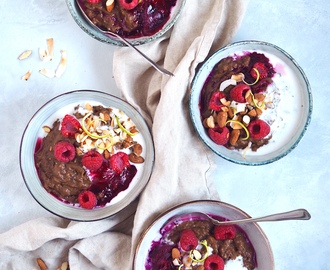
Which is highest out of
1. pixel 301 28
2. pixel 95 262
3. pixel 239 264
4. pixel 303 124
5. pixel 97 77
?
pixel 301 28

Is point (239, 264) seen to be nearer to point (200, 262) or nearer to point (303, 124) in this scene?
point (200, 262)

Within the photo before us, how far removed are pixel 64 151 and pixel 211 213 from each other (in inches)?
27.1

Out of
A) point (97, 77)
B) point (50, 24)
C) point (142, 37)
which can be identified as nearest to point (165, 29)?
point (142, 37)

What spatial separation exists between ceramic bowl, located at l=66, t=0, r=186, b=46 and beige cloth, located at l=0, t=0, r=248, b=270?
0.22 feet

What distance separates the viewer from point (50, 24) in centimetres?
245

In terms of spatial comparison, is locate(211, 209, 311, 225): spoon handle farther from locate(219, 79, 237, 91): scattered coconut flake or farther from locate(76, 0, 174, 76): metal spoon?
locate(76, 0, 174, 76): metal spoon

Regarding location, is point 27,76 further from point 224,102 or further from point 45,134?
point 224,102

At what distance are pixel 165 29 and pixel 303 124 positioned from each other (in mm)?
727

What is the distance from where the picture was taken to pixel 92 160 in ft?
6.88

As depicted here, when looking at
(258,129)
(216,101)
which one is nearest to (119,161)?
(216,101)

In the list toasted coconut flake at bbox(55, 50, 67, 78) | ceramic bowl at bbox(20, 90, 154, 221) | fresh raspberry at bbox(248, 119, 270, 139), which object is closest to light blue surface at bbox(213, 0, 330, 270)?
fresh raspberry at bbox(248, 119, 270, 139)

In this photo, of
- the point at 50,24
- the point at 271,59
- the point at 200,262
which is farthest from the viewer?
the point at 50,24

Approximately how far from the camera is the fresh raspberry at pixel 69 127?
2.15m

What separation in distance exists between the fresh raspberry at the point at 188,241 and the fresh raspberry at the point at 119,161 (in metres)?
0.38
